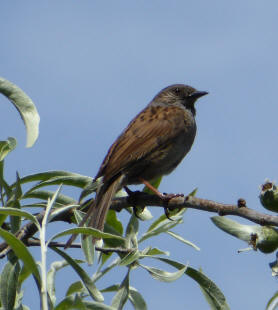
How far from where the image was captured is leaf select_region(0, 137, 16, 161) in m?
3.39

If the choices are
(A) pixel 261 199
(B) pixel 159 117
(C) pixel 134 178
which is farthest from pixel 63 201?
(B) pixel 159 117

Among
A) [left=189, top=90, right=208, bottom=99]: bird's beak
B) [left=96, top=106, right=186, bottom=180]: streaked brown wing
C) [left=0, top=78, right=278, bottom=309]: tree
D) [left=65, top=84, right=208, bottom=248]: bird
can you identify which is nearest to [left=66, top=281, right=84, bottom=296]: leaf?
[left=0, top=78, right=278, bottom=309]: tree

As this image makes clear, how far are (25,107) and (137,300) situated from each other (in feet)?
3.73

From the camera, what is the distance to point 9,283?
2.69 metres

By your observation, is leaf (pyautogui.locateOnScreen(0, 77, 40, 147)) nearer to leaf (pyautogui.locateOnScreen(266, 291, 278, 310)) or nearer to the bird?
leaf (pyautogui.locateOnScreen(266, 291, 278, 310))

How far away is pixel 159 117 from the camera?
6.78 metres

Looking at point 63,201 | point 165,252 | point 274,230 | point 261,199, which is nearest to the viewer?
point 274,230

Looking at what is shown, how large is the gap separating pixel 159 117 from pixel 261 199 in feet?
13.7

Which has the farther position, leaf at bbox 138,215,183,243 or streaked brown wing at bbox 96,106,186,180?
streaked brown wing at bbox 96,106,186,180

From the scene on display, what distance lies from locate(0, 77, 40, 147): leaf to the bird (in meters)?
1.77

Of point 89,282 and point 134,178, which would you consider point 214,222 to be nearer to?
point 89,282

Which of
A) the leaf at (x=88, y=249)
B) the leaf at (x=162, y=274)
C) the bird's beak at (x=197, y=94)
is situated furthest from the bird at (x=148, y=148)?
the leaf at (x=88, y=249)

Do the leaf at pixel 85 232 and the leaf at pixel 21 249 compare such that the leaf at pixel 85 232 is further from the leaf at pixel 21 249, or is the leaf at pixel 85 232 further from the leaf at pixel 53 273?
the leaf at pixel 53 273

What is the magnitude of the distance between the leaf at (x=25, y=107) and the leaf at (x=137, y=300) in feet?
3.02
